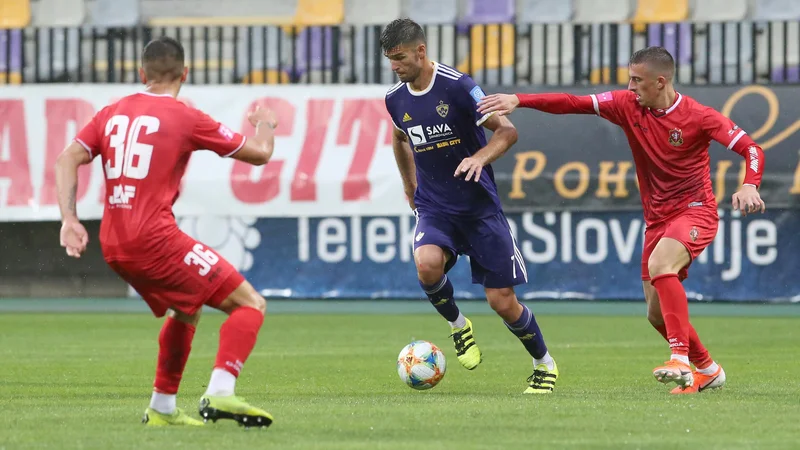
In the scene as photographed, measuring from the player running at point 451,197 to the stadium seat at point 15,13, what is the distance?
16.6m

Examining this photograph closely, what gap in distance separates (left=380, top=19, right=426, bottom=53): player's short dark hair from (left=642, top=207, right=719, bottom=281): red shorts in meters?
1.86

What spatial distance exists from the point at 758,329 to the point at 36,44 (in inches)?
406

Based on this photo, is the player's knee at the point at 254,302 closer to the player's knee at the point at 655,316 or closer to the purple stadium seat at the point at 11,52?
the player's knee at the point at 655,316

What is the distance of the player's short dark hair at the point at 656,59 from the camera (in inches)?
352

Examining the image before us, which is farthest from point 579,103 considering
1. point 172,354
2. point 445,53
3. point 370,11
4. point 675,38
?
point 370,11

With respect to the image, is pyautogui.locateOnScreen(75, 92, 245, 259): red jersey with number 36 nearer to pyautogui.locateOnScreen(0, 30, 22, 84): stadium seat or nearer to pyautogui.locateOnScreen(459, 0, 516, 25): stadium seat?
pyautogui.locateOnScreen(0, 30, 22, 84): stadium seat

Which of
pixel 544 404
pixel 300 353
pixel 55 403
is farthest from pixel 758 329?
pixel 55 403

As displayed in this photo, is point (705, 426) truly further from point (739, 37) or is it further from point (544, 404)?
point (739, 37)

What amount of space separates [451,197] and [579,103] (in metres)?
1.01

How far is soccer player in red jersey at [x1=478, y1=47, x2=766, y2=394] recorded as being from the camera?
880cm

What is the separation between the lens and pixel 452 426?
6828mm

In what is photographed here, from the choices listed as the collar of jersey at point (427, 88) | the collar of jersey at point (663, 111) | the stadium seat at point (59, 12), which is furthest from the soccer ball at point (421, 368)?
the stadium seat at point (59, 12)

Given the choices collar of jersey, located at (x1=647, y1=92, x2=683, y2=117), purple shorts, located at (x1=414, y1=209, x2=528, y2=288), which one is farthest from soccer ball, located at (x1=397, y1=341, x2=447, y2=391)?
collar of jersey, located at (x1=647, y1=92, x2=683, y2=117)

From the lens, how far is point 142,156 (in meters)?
6.77
